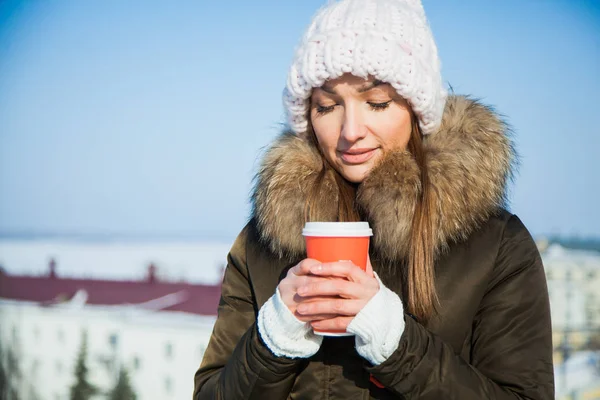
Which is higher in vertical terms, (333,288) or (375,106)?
(375,106)

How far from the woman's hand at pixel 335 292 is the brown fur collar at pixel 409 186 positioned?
12.9 inches

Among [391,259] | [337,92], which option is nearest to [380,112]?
[337,92]

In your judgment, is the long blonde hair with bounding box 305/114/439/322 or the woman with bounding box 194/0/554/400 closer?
the woman with bounding box 194/0/554/400

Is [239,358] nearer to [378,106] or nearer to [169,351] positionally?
[378,106]

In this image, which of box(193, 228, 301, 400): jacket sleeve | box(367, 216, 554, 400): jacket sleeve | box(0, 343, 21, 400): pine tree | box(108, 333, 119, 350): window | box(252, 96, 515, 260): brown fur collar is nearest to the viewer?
box(367, 216, 554, 400): jacket sleeve

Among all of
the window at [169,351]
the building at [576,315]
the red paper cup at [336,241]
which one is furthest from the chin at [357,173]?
the window at [169,351]

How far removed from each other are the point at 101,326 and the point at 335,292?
37.3 feet

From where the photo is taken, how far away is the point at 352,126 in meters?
1.58

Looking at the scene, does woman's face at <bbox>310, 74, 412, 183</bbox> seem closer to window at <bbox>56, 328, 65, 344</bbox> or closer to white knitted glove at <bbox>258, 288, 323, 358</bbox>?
white knitted glove at <bbox>258, 288, 323, 358</bbox>

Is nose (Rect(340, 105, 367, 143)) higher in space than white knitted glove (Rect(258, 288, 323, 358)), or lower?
higher

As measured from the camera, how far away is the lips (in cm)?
163

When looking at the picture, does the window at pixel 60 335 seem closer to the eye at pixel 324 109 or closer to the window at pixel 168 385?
the window at pixel 168 385

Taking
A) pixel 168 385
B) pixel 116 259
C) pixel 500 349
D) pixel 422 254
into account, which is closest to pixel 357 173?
pixel 422 254

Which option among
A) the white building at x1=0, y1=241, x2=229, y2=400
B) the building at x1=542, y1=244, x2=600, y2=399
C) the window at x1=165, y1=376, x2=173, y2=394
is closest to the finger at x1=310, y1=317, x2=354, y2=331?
the building at x1=542, y1=244, x2=600, y2=399
